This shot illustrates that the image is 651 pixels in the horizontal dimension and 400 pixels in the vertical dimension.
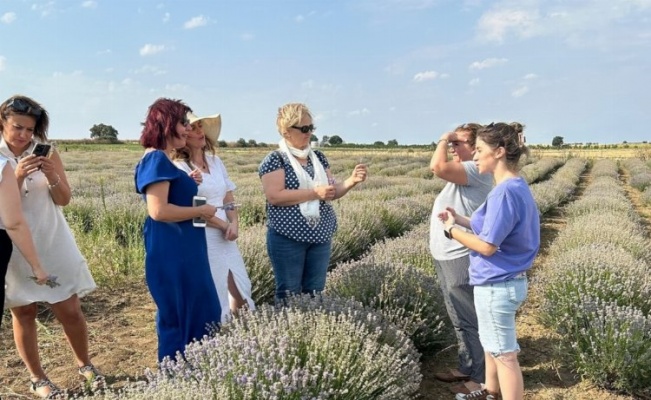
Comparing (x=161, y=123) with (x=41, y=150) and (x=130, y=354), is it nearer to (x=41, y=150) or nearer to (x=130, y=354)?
(x=41, y=150)

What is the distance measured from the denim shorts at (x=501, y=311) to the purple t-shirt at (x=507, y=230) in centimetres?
5

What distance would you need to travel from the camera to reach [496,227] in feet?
8.25

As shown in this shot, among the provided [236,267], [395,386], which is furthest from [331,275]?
[395,386]

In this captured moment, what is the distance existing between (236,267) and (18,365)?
179 cm

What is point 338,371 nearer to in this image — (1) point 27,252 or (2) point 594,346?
(1) point 27,252

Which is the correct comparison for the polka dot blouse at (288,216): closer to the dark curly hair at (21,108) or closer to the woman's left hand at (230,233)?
the woman's left hand at (230,233)

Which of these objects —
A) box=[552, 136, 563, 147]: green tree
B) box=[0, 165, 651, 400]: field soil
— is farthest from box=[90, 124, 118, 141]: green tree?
box=[0, 165, 651, 400]: field soil

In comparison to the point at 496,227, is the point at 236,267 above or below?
below

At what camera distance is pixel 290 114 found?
3.12 m

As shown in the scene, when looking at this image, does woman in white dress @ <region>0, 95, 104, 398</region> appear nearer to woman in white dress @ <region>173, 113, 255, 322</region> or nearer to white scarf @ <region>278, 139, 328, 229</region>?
woman in white dress @ <region>173, 113, 255, 322</region>

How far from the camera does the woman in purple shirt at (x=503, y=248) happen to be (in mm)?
2561

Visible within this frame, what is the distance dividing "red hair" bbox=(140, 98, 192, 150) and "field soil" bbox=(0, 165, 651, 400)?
125 cm

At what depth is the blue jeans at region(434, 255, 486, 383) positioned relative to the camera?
315 centimetres

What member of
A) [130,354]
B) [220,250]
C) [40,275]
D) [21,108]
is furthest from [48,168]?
[130,354]
